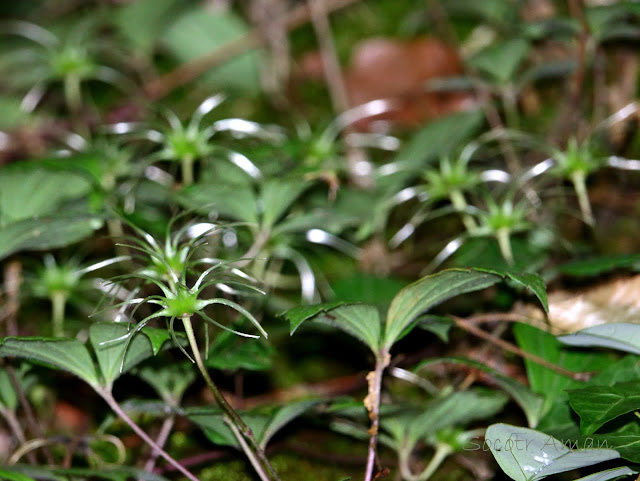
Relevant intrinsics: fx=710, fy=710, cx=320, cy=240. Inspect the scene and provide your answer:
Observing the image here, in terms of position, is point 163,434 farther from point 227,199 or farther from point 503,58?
point 503,58

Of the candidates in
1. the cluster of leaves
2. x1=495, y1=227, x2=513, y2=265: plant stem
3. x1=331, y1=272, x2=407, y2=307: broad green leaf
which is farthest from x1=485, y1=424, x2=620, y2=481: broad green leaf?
x1=331, y1=272, x2=407, y2=307: broad green leaf

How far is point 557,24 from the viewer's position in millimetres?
1300

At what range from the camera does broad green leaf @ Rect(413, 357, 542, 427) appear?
936 millimetres

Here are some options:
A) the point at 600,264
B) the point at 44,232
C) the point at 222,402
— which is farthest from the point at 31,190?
the point at 600,264

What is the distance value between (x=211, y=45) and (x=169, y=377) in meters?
1.12

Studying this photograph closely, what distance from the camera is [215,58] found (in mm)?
1880

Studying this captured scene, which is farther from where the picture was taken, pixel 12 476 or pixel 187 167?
pixel 187 167

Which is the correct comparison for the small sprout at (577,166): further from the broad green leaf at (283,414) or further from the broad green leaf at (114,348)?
the broad green leaf at (114,348)

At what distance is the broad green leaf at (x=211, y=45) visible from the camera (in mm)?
1869

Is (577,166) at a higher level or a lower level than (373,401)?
higher

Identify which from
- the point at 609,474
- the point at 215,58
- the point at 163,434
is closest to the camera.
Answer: the point at 609,474

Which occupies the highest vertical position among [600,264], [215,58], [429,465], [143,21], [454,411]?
[143,21]

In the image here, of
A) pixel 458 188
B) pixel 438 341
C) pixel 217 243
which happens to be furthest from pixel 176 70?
pixel 438 341

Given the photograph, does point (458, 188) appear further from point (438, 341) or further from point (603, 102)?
point (603, 102)
